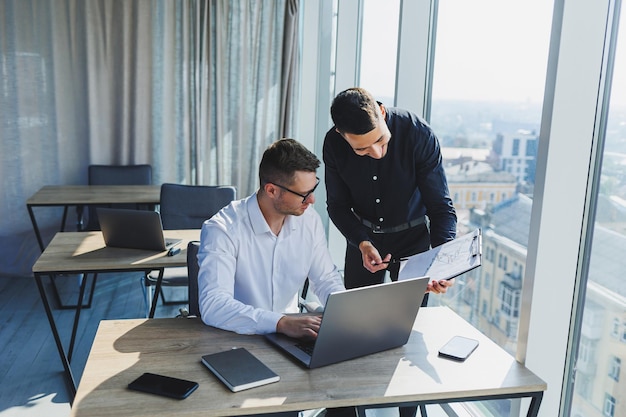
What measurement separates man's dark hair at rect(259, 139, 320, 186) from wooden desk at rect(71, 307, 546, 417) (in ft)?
A: 1.80

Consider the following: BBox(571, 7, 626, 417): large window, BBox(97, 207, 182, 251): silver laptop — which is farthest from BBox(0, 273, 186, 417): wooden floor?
BBox(571, 7, 626, 417): large window

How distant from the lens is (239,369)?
5.65ft

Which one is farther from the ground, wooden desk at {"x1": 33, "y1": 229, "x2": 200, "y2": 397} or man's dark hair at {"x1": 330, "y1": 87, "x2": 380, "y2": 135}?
man's dark hair at {"x1": 330, "y1": 87, "x2": 380, "y2": 135}

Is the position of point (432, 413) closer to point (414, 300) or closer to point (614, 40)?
point (414, 300)

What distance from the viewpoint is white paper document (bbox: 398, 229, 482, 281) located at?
1.88 m

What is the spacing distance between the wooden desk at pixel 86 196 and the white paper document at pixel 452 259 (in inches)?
113

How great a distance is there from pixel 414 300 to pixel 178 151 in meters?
4.02

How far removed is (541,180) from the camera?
6.39 ft

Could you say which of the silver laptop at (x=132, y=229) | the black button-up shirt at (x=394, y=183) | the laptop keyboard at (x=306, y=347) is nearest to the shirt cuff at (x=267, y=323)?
the laptop keyboard at (x=306, y=347)

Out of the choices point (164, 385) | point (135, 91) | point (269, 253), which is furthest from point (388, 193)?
point (135, 91)

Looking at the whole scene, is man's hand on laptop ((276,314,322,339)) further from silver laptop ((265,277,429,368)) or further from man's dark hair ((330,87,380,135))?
man's dark hair ((330,87,380,135))

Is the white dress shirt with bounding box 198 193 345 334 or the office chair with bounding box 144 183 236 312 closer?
the white dress shirt with bounding box 198 193 345 334

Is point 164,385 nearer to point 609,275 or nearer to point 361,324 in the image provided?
point 361,324

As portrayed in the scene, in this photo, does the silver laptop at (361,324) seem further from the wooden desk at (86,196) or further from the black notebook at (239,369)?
the wooden desk at (86,196)
